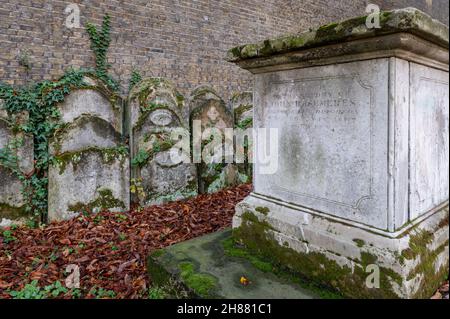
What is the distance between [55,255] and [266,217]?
2093 millimetres

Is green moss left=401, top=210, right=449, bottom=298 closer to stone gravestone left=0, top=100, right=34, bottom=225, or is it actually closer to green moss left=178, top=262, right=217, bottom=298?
green moss left=178, top=262, right=217, bottom=298

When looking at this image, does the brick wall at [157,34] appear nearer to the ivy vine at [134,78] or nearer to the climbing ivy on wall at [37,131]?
the ivy vine at [134,78]

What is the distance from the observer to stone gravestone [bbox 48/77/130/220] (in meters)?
3.86

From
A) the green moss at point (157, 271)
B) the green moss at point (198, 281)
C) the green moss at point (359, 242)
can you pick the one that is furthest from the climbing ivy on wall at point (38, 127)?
the green moss at point (359, 242)

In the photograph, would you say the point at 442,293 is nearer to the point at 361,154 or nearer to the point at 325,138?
the point at 361,154

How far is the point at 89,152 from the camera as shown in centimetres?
399

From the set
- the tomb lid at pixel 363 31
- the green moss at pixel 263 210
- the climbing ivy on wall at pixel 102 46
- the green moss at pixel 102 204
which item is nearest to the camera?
the tomb lid at pixel 363 31

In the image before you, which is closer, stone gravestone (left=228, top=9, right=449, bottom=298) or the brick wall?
stone gravestone (left=228, top=9, right=449, bottom=298)

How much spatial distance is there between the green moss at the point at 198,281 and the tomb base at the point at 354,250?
60 centimetres

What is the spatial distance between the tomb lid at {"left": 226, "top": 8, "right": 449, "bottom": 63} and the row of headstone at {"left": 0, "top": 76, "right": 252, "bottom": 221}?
2.46 m

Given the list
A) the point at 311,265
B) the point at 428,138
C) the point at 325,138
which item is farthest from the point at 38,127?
the point at 428,138

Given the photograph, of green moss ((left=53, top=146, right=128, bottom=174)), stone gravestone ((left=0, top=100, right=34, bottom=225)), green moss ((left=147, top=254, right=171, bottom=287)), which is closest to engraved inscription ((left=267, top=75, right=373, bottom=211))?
green moss ((left=147, top=254, right=171, bottom=287))

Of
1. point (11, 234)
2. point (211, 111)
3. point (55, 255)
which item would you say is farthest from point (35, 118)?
point (211, 111)

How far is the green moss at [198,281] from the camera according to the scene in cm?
214
